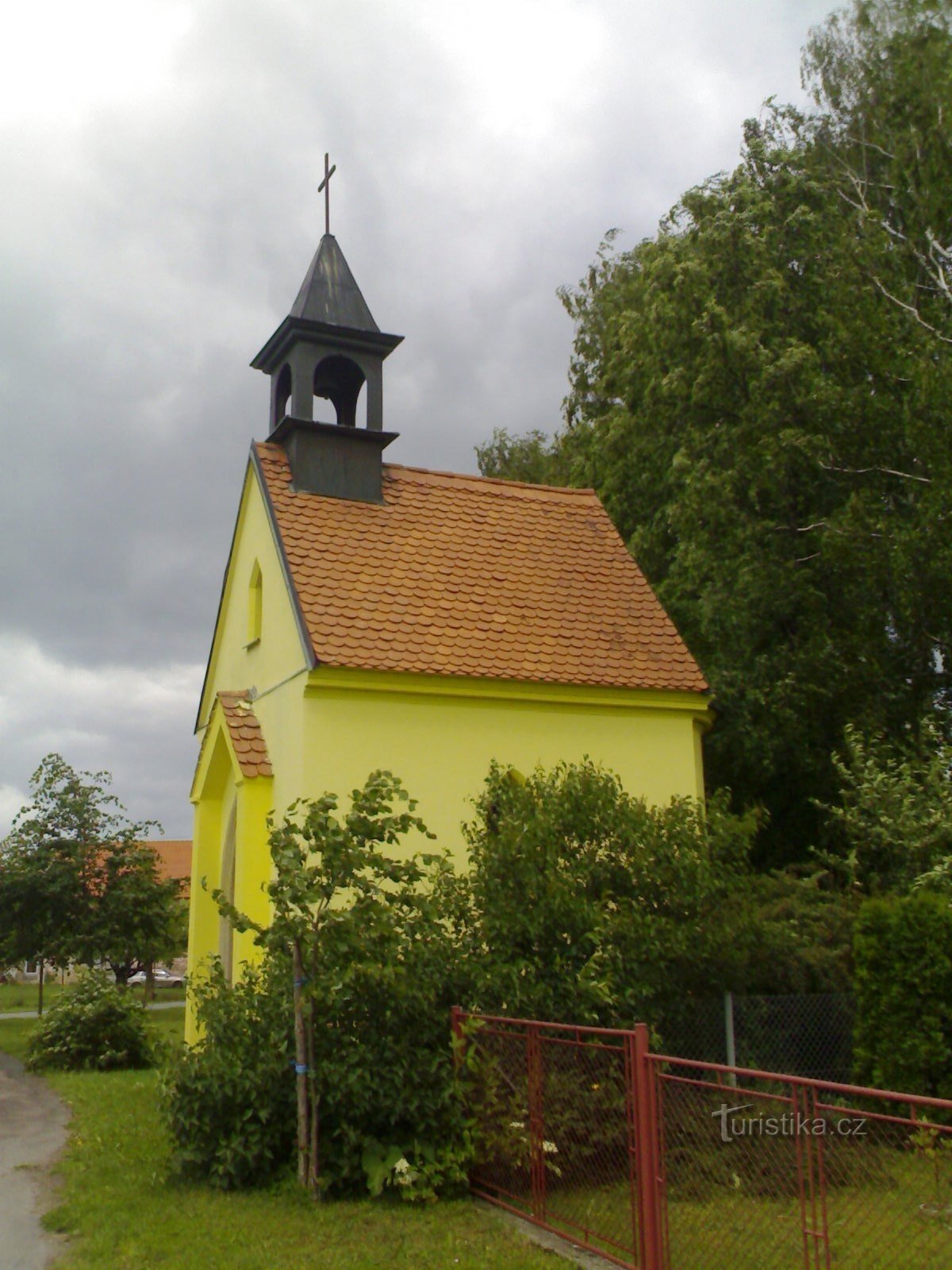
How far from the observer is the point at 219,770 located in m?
16.3

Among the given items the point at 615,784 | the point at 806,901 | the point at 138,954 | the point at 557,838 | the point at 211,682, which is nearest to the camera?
the point at 557,838

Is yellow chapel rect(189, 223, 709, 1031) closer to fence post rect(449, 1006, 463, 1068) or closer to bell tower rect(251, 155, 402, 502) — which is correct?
bell tower rect(251, 155, 402, 502)

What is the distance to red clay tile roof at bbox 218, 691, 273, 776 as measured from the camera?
46.5 feet

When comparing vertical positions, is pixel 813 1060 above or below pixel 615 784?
below

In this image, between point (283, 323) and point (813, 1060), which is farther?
point (283, 323)

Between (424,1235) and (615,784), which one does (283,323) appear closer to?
(615,784)

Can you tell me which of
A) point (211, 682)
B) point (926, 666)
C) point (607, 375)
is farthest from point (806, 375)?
point (211, 682)

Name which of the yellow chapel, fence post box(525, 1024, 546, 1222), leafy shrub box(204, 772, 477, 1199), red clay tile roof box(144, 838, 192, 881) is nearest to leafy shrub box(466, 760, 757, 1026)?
leafy shrub box(204, 772, 477, 1199)

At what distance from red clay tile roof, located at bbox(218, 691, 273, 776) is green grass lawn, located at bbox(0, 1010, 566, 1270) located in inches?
191

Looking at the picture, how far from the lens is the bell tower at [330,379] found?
1617 centimetres

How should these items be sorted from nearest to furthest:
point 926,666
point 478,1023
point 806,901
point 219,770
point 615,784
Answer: point 478,1023 < point 615,784 < point 806,901 < point 219,770 < point 926,666

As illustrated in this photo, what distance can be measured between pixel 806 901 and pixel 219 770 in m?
7.96

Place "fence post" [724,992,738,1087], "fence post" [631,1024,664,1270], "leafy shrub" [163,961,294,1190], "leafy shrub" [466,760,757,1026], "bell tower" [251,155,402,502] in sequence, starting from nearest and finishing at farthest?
"fence post" [631,1024,664,1270]
"leafy shrub" [163,961,294,1190]
"leafy shrub" [466,760,757,1026]
"fence post" [724,992,738,1087]
"bell tower" [251,155,402,502]

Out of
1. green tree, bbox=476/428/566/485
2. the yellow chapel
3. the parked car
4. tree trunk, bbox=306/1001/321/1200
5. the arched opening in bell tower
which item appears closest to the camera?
tree trunk, bbox=306/1001/321/1200
